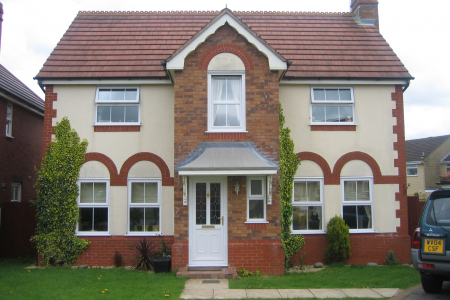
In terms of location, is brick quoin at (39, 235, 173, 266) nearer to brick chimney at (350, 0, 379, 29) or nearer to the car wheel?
the car wheel

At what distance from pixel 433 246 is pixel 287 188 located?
4.71 metres

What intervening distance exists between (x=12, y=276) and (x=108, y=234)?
8.69ft

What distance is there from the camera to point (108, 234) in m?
11.6

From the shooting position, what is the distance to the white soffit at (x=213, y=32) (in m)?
10.5

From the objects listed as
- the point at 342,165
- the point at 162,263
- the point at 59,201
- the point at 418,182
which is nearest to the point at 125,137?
the point at 59,201

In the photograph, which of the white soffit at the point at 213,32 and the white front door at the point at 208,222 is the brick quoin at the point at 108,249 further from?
the white soffit at the point at 213,32

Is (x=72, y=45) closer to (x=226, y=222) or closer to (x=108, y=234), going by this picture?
(x=108, y=234)

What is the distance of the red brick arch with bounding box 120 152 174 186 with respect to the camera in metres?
11.7

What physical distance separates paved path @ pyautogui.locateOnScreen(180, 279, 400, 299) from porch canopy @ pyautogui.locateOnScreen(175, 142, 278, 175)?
268 centimetres

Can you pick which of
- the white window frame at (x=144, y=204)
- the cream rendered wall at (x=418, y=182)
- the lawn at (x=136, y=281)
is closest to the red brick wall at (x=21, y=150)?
the lawn at (x=136, y=281)

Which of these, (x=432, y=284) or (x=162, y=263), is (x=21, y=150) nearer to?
(x=162, y=263)

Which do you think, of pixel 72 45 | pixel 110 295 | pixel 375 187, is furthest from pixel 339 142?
pixel 72 45

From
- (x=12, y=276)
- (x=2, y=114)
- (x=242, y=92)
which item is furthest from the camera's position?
(x=2, y=114)

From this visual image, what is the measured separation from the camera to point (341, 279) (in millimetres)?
9734
